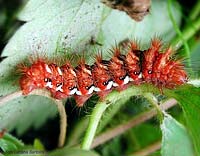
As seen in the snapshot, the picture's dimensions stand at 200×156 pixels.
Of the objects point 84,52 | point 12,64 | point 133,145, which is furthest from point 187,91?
point 133,145

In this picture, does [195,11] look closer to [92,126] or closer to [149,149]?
[149,149]

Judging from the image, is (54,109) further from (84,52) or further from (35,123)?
(84,52)

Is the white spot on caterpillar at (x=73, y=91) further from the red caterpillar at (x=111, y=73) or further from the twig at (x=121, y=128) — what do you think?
the twig at (x=121, y=128)

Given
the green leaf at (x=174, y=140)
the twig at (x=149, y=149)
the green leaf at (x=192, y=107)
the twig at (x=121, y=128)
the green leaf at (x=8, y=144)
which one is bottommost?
the twig at (x=149, y=149)

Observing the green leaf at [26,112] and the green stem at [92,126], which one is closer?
the green stem at [92,126]

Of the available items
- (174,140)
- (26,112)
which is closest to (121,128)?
(26,112)

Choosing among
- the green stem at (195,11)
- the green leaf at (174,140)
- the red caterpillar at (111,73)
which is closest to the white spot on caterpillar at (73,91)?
the red caterpillar at (111,73)

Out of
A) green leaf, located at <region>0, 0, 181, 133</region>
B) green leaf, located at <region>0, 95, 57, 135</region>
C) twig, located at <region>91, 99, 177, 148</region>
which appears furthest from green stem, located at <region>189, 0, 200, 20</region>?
green leaf, located at <region>0, 95, 57, 135</region>
